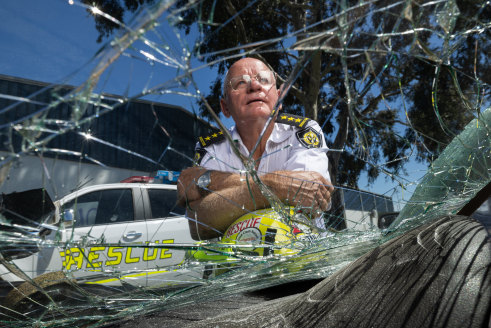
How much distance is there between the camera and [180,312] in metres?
0.73

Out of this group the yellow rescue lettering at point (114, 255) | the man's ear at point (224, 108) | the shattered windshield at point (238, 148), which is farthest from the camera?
the man's ear at point (224, 108)

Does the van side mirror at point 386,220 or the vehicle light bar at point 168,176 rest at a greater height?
the vehicle light bar at point 168,176

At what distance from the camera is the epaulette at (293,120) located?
1.02 meters

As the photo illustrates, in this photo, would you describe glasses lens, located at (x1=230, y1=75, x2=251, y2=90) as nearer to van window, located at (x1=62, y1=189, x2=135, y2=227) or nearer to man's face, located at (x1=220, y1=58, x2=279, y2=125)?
man's face, located at (x1=220, y1=58, x2=279, y2=125)

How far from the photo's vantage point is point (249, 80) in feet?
3.06

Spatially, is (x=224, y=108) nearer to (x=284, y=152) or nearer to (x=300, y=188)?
(x=284, y=152)

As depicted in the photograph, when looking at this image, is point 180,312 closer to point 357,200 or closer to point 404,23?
point 357,200

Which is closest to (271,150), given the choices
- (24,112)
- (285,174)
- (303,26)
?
(285,174)

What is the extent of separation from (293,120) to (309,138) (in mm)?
80

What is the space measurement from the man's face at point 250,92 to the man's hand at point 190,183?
6.6 inches

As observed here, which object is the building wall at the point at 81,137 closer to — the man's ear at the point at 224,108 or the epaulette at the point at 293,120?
the man's ear at the point at 224,108

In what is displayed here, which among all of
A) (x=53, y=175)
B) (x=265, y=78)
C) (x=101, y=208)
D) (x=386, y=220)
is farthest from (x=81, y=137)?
(x=386, y=220)

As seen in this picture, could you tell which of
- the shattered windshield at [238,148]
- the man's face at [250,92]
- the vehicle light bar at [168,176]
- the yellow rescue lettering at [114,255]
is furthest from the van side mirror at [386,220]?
the yellow rescue lettering at [114,255]

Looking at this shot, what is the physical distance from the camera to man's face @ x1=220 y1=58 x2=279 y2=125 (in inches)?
35.8
